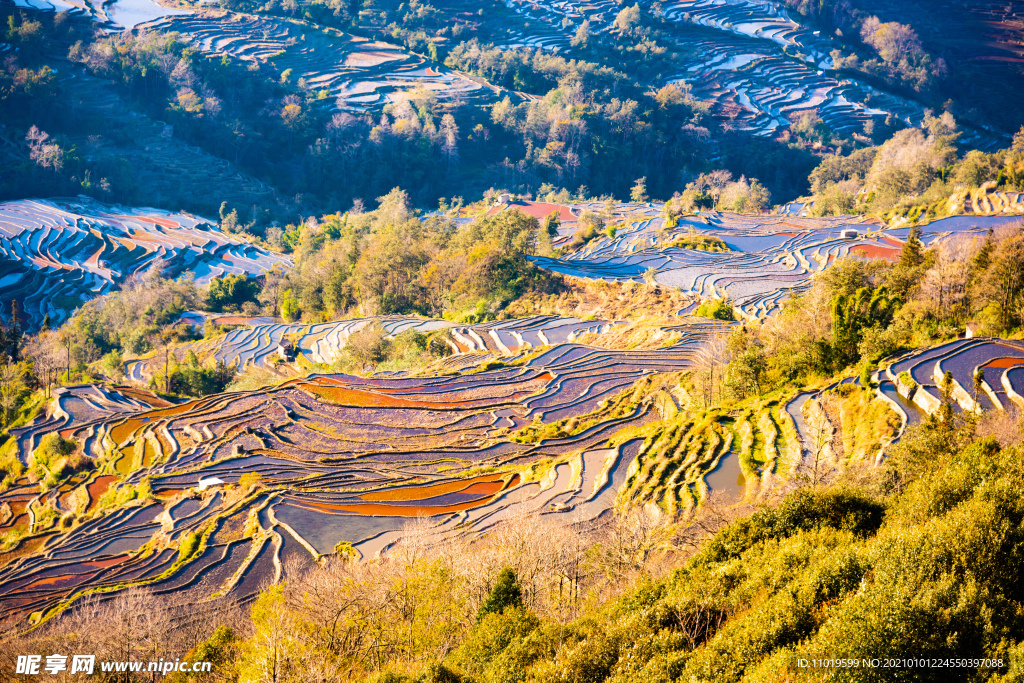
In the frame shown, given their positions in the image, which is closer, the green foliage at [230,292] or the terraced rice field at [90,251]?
the green foliage at [230,292]

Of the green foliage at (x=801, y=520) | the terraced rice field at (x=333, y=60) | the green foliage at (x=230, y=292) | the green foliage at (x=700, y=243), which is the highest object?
the terraced rice field at (x=333, y=60)

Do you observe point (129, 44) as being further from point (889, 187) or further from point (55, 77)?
point (889, 187)

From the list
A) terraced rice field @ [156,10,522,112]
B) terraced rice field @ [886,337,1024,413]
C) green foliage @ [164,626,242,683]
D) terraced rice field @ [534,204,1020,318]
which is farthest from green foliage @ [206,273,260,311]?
terraced rice field @ [886,337,1024,413]

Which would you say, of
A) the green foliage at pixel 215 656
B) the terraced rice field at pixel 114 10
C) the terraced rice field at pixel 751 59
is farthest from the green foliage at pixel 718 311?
the terraced rice field at pixel 114 10

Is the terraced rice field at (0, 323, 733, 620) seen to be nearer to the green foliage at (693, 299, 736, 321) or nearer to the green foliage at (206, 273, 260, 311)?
the green foliage at (693, 299, 736, 321)

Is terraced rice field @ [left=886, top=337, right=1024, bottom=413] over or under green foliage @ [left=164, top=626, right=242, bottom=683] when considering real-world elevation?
over

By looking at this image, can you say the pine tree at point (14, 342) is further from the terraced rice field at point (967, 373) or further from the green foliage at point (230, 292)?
the terraced rice field at point (967, 373)

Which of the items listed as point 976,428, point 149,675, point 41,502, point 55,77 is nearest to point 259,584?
point 149,675

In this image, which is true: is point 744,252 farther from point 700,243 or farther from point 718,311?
point 718,311
